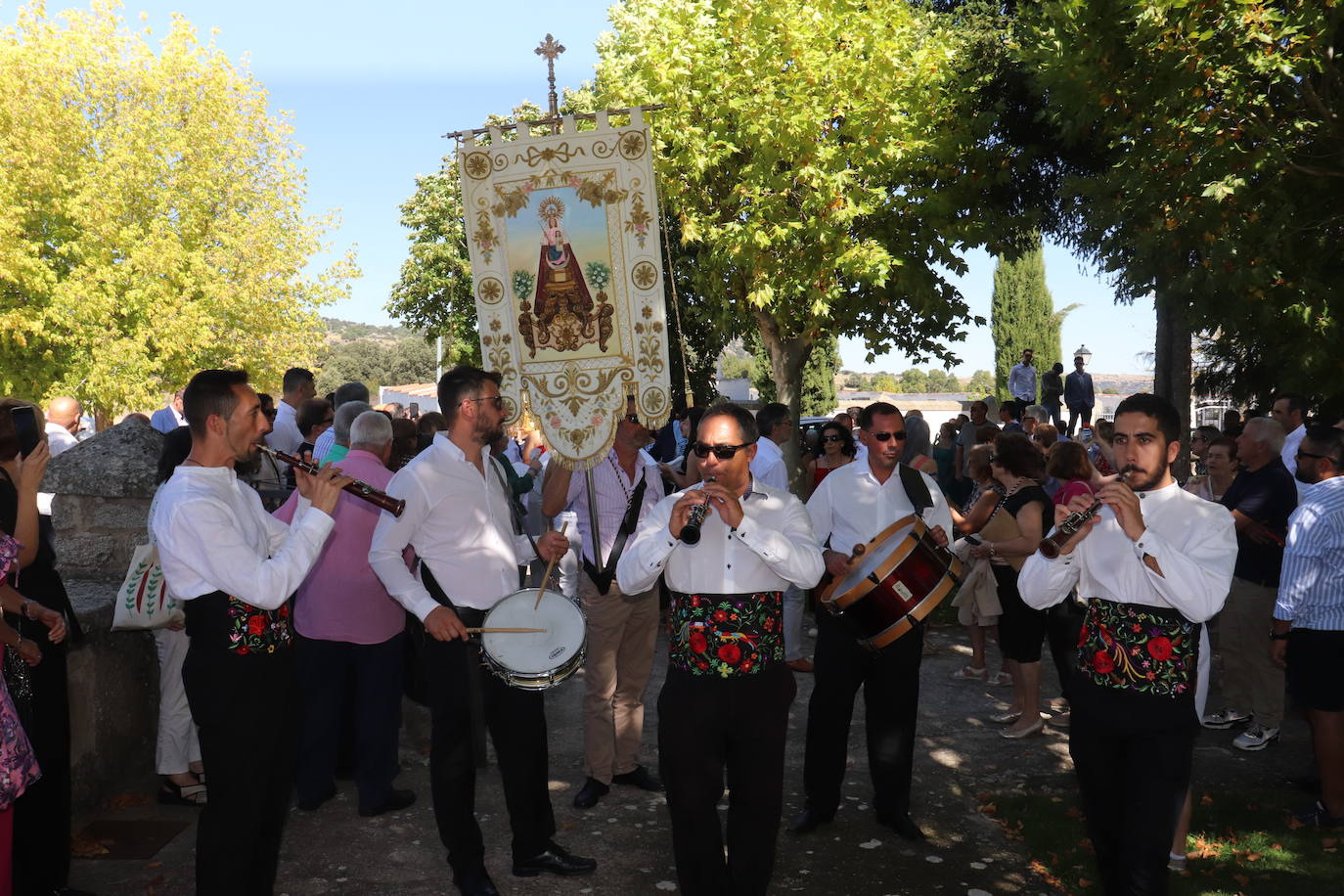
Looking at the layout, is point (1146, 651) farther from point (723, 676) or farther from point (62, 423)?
point (62, 423)

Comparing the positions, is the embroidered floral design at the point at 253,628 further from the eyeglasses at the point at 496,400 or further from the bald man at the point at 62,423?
the bald man at the point at 62,423

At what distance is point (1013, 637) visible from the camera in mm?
7484

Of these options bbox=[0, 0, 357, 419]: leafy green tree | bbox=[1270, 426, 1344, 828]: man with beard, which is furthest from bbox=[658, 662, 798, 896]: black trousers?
bbox=[0, 0, 357, 419]: leafy green tree

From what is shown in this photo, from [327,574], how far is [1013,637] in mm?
4392

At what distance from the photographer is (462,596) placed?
5.07 metres

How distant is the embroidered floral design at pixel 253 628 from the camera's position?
4.15 m

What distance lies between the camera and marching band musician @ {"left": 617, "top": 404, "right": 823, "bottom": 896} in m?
4.33

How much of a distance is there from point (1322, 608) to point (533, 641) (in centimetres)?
414

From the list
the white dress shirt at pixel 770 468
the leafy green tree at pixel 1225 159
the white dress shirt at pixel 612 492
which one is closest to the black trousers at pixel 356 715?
the white dress shirt at pixel 612 492

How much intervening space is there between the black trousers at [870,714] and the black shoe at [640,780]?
1.03 metres

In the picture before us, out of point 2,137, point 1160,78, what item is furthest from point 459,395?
point 2,137

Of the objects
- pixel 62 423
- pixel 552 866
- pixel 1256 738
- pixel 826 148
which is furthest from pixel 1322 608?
pixel 826 148

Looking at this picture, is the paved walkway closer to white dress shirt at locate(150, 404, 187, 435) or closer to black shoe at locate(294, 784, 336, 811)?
black shoe at locate(294, 784, 336, 811)

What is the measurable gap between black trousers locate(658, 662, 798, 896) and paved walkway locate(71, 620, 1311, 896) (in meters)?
0.92
